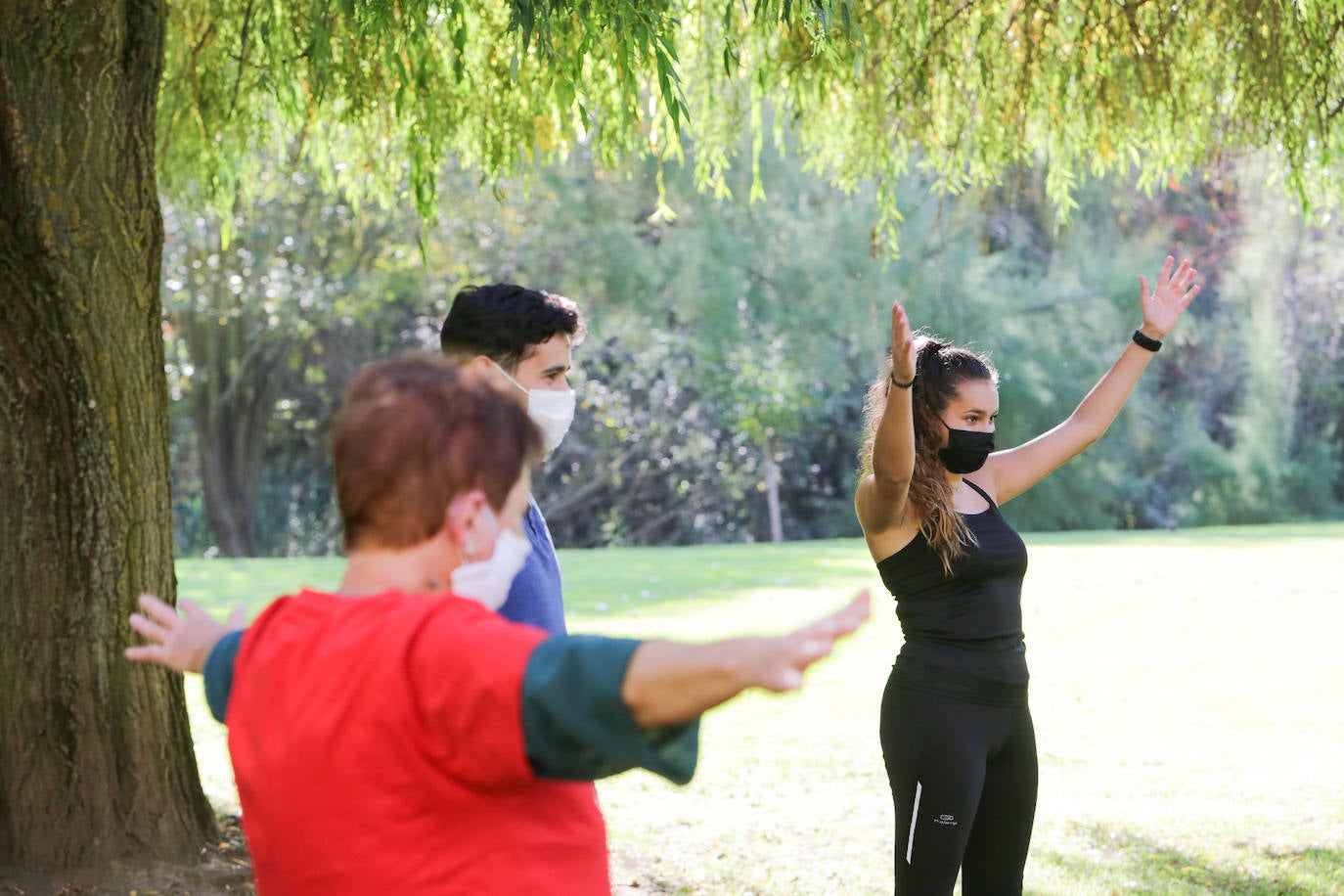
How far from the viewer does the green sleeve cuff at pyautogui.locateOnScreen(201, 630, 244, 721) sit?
166 cm

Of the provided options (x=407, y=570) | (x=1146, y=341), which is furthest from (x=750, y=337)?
(x=407, y=570)

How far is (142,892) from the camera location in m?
4.25

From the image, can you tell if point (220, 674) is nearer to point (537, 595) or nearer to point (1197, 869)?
point (537, 595)

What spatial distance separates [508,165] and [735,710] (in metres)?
4.35

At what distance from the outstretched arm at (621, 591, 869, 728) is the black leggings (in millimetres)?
1836

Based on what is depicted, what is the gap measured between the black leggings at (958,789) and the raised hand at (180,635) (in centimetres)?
177

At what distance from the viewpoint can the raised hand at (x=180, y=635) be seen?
1739 mm

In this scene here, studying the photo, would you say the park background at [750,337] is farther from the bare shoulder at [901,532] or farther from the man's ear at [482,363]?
the man's ear at [482,363]

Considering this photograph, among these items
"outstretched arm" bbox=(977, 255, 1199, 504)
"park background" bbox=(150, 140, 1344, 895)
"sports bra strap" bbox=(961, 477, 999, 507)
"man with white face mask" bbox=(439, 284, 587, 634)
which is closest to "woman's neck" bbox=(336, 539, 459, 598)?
"man with white face mask" bbox=(439, 284, 587, 634)

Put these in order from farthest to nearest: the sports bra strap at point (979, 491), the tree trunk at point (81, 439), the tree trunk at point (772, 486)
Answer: the tree trunk at point (772, 486) → the tree trunk at point (81, 439) → the sports bra strap at point (979, 491)

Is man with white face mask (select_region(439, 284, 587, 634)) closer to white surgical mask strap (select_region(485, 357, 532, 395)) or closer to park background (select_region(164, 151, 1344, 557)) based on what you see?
white surgical mask strap (select_region(485, 357, 532, 395))

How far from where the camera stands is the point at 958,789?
308cm

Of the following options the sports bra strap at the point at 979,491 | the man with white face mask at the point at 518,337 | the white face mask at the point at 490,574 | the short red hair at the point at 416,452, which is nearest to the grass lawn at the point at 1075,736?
the sports bra strap at the point at 979,491

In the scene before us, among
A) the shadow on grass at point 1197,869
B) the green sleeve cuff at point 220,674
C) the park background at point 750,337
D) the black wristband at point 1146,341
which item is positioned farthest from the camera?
the park background at point 750,337
